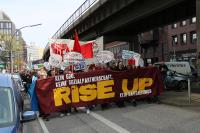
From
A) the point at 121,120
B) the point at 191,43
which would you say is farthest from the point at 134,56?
the point at 191,43

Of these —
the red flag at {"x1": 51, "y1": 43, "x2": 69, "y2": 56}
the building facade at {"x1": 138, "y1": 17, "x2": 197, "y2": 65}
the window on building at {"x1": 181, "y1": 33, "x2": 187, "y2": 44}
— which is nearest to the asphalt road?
the red flag at {"x1": 51, "y1": 43, "x2": 69, "y2": 56}

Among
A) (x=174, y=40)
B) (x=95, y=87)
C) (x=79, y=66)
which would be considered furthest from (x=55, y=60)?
(x=174, y=40)

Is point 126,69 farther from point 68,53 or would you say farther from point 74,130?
point 74,130

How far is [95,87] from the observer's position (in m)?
17.0

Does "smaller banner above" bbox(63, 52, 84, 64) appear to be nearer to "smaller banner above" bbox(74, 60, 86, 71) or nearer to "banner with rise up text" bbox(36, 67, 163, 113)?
"smaller banner above" bbox(74, 60, 86, 71)

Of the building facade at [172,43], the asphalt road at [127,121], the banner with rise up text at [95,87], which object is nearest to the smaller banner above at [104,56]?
the banner with rise up text at [95,87]

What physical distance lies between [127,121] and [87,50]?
7.96 metres

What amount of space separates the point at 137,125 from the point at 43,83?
4594 mm

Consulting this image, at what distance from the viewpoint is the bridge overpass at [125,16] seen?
2944cm

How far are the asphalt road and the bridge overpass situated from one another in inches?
414

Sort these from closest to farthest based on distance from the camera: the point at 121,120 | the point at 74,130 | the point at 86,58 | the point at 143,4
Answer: the point at 74,130, the point at 121,120, the point at 86,58, the point at 143,4

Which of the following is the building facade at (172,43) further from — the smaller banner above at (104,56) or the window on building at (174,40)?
the smaller banner above at (104,56)

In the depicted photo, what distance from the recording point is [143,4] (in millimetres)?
29812

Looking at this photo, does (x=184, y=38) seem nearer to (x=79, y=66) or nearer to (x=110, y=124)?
(x=79, y=66)
